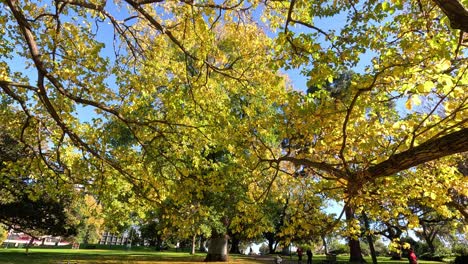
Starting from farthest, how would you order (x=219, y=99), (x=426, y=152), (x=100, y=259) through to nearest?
(x=100, y=259)
(x=219, y=99)
(x=426, y=152)

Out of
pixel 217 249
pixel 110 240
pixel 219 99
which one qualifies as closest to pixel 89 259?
pixel 217 249

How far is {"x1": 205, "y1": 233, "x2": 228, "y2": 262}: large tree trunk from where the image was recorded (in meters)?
24.6

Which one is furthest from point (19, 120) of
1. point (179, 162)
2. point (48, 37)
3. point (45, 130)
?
point (179, 162)

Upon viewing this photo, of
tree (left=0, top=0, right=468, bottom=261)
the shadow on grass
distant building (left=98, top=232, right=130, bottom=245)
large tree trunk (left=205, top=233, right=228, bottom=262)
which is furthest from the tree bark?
distant building (left=98, top=232, right=130, bottom=245)

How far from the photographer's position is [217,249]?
24734 mm

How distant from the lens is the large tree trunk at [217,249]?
24.6m

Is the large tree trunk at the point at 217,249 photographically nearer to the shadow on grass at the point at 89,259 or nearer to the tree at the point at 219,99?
the shadow on grass at the point at 89,259

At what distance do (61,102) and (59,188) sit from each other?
2.50 m

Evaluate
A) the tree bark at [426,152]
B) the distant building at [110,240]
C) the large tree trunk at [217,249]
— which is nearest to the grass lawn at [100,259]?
the large tree trunk at [217,249]

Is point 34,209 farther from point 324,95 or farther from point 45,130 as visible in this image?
point 324,95

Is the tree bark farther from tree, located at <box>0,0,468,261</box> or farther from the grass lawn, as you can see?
the grass lawn

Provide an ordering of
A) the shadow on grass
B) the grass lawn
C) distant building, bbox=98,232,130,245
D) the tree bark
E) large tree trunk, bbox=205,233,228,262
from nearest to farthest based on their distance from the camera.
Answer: the tree bark, the shadow on grass, the grass lawn, large tree trunk, bbox=205,233,228,262, distant building, bbox=98,232,130,245

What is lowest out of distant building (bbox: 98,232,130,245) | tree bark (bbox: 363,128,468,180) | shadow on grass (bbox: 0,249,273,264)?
tree bark (bbox: 363,128,468,180)

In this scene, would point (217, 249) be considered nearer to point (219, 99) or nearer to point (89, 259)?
point (89, 259)
